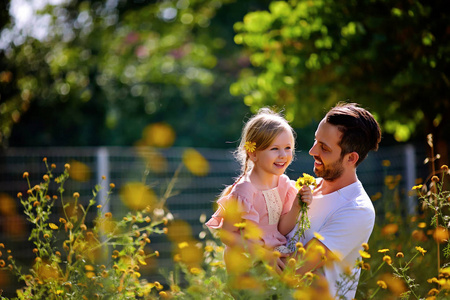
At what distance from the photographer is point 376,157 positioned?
25.2 feet

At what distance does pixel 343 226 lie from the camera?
2.39m

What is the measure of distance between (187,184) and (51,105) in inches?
173

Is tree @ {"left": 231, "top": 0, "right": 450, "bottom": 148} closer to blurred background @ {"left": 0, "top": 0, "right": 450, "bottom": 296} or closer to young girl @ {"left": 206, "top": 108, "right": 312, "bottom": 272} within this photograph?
blurred background @ {"left": 0, "top": 0, "right": 450, "bottom": 296}

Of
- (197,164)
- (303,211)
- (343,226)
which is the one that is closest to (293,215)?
(303,211)

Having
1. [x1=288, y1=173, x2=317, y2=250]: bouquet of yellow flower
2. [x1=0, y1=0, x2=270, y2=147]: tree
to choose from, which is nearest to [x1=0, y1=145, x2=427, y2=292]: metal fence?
[x1=0, y1=0, x2=270, y2=147]: tree

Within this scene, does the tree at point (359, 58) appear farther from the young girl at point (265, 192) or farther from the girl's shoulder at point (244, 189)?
the girl's shoulder at point (244, 189)

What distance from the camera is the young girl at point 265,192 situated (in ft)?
8.27

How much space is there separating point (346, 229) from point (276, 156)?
0.49 m

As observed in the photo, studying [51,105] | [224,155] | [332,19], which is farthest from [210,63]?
[332,19]

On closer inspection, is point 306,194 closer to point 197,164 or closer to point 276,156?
point 276,156

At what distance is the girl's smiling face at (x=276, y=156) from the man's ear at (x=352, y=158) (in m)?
0.28

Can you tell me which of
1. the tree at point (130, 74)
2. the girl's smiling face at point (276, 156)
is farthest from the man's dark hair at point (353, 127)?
the tree at point (130, 74)

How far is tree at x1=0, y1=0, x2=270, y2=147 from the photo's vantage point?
9906mm

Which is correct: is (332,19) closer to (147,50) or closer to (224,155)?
(224,155)
